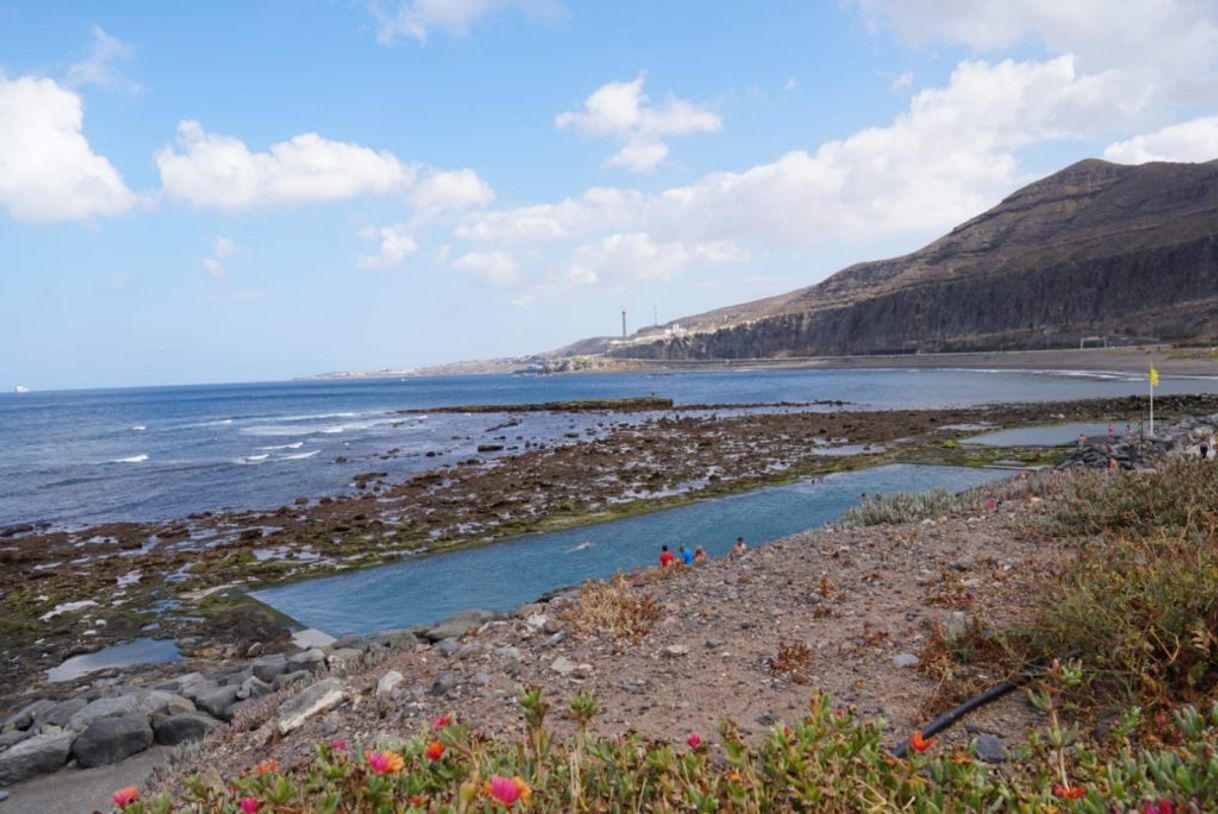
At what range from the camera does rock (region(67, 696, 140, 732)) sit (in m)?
8.16

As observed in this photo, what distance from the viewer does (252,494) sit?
28.3 m

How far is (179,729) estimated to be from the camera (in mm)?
7953

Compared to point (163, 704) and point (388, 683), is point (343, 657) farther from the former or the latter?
point (388, 683)

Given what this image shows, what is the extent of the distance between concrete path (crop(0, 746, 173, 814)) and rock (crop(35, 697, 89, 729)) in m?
1.56

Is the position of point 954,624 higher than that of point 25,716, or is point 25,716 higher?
point 954,624

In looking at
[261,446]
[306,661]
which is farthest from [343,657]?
[261,446]

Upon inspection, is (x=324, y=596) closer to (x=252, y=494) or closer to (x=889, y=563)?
(x=889, y=563)

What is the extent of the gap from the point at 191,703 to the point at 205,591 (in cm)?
838

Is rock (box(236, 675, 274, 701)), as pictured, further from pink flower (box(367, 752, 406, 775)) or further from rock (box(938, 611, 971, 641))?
pink flower (box(367, 752, 406, 775))

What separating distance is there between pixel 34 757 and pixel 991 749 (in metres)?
9.28

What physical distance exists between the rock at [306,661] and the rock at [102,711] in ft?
6.14

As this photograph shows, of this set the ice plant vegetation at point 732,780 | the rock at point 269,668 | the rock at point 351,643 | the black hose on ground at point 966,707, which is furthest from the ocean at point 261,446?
the ice plant vegetation at point 732,780

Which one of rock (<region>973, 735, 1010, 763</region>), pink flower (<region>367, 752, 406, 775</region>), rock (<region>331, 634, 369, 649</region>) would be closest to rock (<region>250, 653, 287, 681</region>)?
rock (<region>331, 634, 369, 649</region>)

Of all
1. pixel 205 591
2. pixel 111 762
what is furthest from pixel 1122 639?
pixel 205 591
